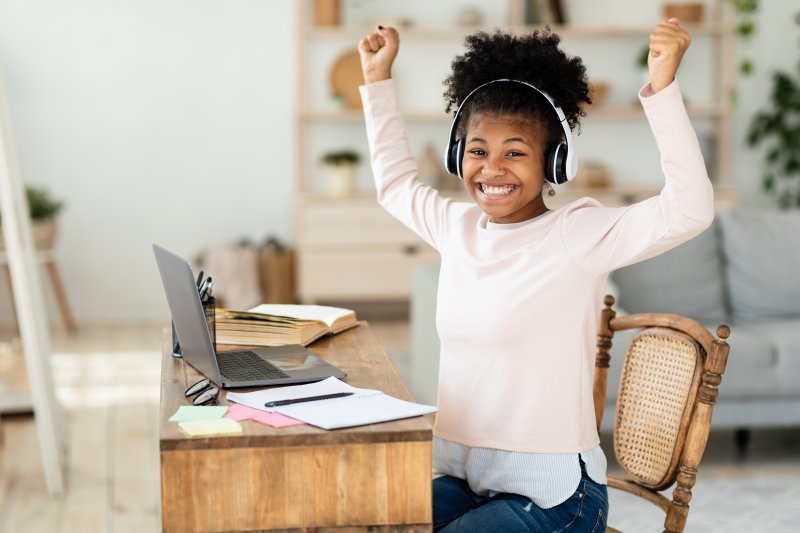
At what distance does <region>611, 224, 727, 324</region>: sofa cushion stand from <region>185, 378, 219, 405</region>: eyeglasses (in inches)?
99.0

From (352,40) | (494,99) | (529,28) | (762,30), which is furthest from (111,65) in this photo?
(494,99)

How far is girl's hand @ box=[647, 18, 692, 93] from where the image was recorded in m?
1.43

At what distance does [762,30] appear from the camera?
21.0 ft

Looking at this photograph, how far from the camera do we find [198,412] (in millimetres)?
1498

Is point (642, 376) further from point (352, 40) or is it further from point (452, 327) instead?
point (352, 40)

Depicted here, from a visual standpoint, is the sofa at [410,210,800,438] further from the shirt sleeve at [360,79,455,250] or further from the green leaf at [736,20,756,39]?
the green leaf at [736,20,756,39]

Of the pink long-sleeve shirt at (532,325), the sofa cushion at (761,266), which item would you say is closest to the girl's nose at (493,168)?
the pink long-sleeve shirt at (532,325)

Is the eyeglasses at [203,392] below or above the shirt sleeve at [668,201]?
below

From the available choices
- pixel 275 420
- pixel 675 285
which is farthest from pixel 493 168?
pixel 675 285

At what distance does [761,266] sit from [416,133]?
8.96ft

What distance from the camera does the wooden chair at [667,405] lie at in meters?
1.77

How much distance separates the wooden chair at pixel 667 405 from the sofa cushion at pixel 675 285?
6.29 feet

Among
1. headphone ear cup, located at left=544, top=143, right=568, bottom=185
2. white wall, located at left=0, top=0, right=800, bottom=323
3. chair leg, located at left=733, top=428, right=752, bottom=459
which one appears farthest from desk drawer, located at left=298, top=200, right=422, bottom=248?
headphone ear cup, located at left=544, top=143, right=568, bottom=185

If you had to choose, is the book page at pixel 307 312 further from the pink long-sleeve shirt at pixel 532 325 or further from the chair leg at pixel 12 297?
the chair leg at pixel 12 297
